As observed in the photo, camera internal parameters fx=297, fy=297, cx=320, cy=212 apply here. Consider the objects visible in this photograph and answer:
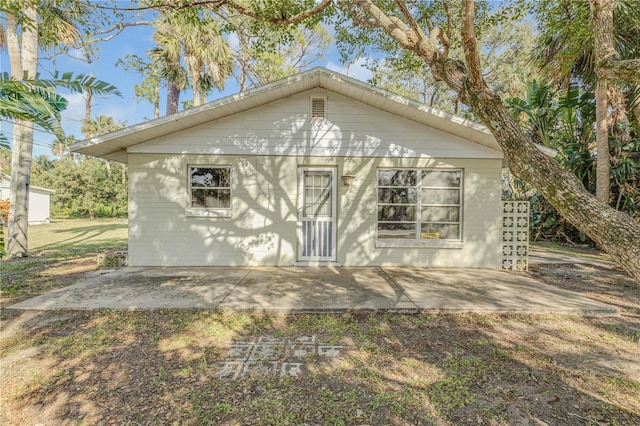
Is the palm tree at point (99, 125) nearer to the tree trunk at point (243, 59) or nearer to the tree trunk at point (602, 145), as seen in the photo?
the tree trunk at point (243, 59)

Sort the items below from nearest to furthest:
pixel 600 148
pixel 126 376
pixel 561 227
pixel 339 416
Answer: pixel 339 416 < pixel 126 376 < pixel 600 148 < pixel 561 227

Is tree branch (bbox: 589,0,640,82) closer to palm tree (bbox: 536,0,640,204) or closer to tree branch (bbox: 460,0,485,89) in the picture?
tree branch (bbox: 460,0,485,89)

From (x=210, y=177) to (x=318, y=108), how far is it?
9.97 feet

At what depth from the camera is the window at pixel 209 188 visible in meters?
7.04

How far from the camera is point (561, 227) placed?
1148 cm

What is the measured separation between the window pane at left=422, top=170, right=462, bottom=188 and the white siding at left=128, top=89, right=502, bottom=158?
1.39 feet

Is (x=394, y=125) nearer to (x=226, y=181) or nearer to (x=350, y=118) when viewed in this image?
(x=350, y=118)

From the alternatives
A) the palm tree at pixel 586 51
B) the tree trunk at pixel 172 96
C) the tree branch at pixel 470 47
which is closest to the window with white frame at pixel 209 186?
the tree branch at pixel 470 47

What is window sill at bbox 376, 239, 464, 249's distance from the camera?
23.2 feet

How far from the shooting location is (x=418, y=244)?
23.2ft

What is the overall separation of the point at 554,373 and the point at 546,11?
26.8 ft

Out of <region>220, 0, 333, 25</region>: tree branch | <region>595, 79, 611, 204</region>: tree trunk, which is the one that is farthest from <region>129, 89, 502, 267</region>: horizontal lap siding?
<region>595, 79, 611, 204</region>: tree trunk

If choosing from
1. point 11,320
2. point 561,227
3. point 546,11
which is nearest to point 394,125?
point 546,11

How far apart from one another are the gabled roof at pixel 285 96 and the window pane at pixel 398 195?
1.61 metres
